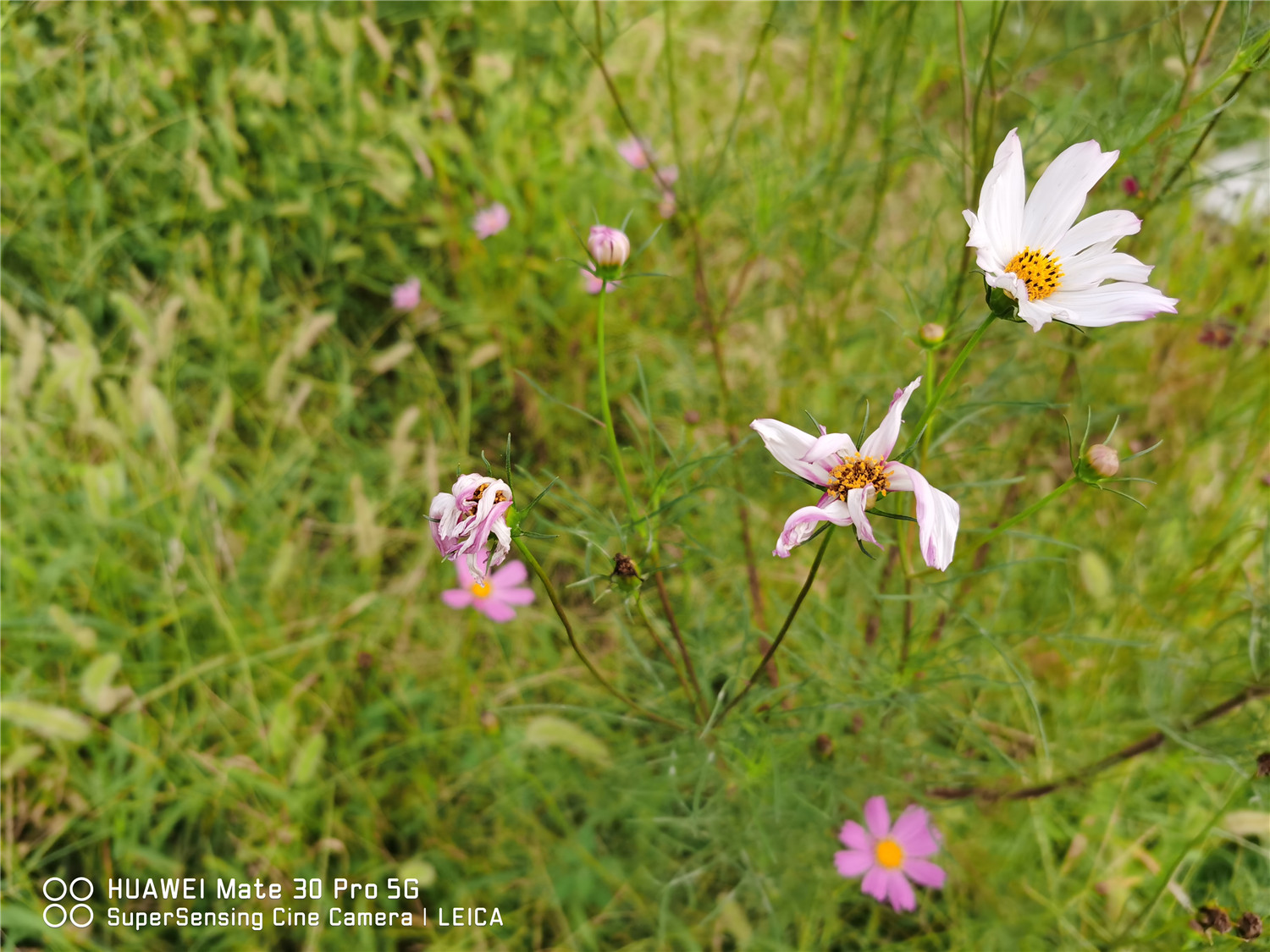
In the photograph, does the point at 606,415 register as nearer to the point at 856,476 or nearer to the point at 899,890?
the point at 856,476

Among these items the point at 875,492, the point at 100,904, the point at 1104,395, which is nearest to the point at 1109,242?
the point at 875,492

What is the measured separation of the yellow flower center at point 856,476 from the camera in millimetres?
620

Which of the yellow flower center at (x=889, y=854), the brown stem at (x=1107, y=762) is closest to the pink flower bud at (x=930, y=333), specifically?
the brown stem at (x=1107, y=762)

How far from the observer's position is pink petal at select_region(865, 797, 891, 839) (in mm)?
1009

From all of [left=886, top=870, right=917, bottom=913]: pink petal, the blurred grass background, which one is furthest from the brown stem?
[left=886, top=870, right=917, bottom=913]: pink petal

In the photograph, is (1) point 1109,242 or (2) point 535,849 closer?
(1) point 1109,242

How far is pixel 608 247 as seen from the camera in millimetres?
689

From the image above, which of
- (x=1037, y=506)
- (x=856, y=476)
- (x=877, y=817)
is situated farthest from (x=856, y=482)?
(x=877, y=817)

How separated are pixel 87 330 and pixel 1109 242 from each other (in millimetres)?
1481

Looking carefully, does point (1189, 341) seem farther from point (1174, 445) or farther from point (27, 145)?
point (27, 145)

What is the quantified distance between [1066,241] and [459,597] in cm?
85

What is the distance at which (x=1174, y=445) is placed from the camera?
1.48 m

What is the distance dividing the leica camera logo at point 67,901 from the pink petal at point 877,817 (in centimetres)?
102

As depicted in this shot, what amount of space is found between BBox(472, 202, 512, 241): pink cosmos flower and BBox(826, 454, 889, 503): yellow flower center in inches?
46.6
